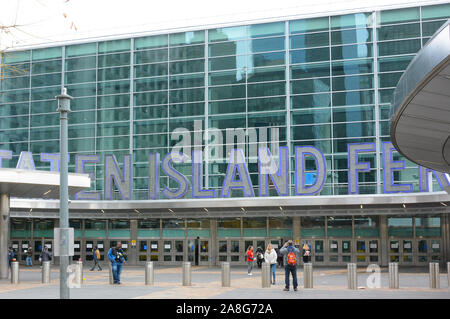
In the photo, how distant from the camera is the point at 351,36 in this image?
1531 inches

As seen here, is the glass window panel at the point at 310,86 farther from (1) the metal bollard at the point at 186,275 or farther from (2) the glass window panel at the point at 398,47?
(1) the metal bollard at the point at 186,275

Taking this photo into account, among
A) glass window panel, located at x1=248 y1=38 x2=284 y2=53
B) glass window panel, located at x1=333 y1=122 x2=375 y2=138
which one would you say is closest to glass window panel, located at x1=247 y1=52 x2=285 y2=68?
glass window panel, located at x1=248 y1=38 x2=284 y2=53

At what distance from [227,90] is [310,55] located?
5796mm

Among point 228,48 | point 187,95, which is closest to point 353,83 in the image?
point 228,48

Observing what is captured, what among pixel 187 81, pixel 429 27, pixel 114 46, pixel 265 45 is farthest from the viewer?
pixel 114 46

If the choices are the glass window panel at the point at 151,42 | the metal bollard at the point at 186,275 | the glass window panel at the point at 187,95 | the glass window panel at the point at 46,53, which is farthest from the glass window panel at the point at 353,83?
the glass window panel at the point at 46,53

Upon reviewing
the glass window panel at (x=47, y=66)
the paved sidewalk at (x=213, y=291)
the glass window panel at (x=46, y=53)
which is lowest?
the paved sidewalk at (x=213, y=291)

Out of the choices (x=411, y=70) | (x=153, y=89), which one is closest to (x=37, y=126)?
(x=153, y=89)

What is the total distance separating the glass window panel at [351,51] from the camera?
38594 mm

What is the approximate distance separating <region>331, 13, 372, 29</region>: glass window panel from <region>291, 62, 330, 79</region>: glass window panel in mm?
2561

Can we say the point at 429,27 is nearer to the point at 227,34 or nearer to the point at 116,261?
the point at 227,34

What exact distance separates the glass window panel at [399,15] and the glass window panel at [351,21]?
0.84 m
